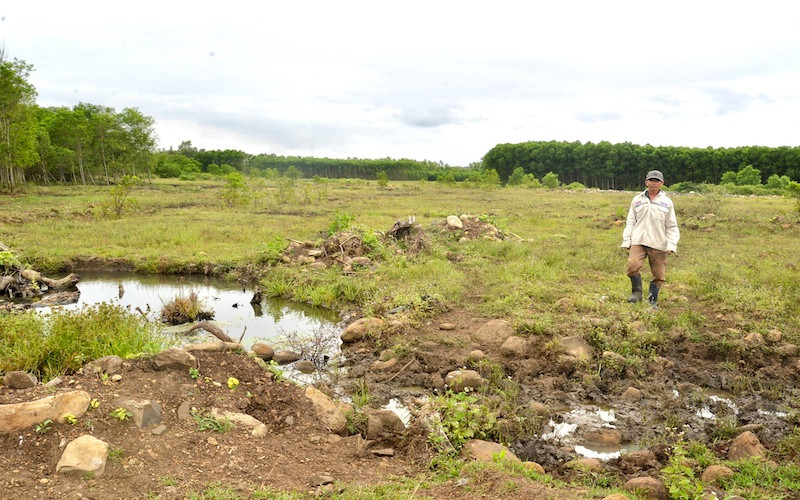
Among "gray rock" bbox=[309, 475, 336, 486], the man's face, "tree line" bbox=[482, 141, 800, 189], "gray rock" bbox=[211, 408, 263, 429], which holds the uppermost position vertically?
"tree line" bbox=[482, 141, 800, 189]

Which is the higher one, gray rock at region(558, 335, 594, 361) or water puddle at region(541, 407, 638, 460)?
gray rock at region(558, 335, 594, 361)

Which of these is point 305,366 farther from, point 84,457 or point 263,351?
point 84,457

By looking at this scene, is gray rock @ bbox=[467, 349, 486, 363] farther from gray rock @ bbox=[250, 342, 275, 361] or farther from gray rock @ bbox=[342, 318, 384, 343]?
gray rock @ bbox=[250, 342, 275, 361]

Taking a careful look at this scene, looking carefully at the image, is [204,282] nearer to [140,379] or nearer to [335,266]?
[335,266]

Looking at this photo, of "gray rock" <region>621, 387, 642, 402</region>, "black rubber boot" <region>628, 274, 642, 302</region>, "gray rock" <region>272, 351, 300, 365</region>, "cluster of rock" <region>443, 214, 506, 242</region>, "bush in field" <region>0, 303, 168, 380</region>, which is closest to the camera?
"bush in field" <region>0, 303, 168, 380</region>

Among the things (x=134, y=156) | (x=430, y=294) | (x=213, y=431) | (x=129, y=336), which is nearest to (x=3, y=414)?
(x=213, y=431)

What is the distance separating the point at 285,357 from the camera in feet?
23.9

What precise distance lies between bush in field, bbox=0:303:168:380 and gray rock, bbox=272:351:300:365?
58.5 inches

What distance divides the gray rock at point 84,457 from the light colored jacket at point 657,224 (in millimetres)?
6875

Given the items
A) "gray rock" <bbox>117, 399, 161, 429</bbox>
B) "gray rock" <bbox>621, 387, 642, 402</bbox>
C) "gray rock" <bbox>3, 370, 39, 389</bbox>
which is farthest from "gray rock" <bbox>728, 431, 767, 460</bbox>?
"gray rock" <bbox>3, 370, 39, 389</bbox>

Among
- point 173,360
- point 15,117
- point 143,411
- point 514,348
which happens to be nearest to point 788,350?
point 514,348

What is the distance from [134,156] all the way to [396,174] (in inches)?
2013

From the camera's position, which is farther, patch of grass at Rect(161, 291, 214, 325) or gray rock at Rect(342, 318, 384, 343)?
patch of grass at Rect(161, 291, 214, 325)

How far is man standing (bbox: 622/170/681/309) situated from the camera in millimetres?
7809
